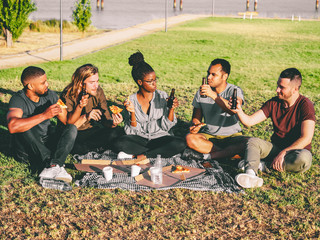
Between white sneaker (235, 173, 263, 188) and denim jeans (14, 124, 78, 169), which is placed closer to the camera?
white sneaker (235, 173, 263, 188)

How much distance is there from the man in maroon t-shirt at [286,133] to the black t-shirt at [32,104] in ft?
9.69

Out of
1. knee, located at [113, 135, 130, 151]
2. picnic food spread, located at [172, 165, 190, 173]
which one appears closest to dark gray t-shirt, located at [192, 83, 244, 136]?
picnic food spread, located at [172, 165, 190, 173]

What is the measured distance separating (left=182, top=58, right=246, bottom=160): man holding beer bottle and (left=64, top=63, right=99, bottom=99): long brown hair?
1.78 m

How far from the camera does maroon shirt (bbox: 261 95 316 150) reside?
5.35 metres

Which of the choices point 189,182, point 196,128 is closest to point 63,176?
point 189,182

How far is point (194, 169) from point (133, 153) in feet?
3.61

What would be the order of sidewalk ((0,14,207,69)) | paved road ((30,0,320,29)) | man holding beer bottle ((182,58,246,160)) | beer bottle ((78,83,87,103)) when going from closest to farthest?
beer bottle ((78,83,87,103)) → man holding beer bottle ((182,58,246,160)) → sidewalk ((0,14,207,69)) → paved road ((30,0,320,29))

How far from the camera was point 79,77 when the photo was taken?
5.79 metres

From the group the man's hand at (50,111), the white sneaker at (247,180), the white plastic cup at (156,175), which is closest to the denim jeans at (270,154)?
the white sneaker at (247,180)

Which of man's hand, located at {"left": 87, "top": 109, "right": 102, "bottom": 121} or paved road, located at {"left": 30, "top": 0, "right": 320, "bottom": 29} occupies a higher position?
paved road, located at {"left": 30, "top": 0, "right": 320, "bottom": 29}

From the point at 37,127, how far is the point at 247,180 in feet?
10.9

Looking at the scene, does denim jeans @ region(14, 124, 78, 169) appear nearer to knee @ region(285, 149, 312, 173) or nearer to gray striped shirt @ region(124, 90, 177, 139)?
gray striped shirt @ region(124, 90, 177, 139)

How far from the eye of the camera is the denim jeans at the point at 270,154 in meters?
5.20

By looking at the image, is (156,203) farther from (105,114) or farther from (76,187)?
(105,114)
